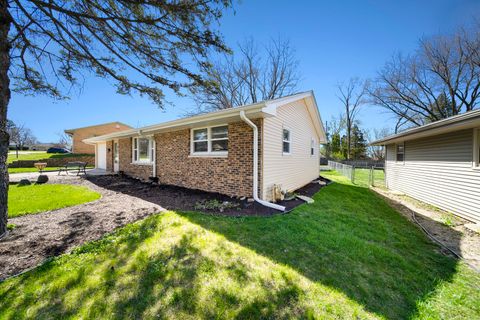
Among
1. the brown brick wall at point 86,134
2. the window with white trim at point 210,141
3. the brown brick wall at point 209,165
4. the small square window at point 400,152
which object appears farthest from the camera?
the brown brick wall at point 86,134

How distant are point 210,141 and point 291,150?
367 cm

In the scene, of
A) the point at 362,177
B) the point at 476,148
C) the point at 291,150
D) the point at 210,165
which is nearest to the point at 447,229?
the point at 476,148

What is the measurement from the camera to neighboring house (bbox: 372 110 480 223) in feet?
19.5

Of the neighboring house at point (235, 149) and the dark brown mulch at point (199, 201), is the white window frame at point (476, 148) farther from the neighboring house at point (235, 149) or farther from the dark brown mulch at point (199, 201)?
the neighboring house at point (235, 149)

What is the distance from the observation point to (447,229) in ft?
17.9

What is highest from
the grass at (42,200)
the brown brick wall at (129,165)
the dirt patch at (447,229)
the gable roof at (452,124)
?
the gable roof at (452,124)

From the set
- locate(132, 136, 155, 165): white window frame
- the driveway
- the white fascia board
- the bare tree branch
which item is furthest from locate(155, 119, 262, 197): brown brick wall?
the bare tree branch

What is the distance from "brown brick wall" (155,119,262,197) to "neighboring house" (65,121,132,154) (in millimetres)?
23548

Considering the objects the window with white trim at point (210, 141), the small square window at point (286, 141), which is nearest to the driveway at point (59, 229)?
the window with white trim at point (210, 141)

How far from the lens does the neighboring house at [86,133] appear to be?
2612 cm

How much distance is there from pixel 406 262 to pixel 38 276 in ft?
19.6

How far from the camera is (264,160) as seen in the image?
246 inches

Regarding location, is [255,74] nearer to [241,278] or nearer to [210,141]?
[210,141]

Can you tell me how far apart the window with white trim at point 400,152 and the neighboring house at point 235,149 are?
4.86 m
